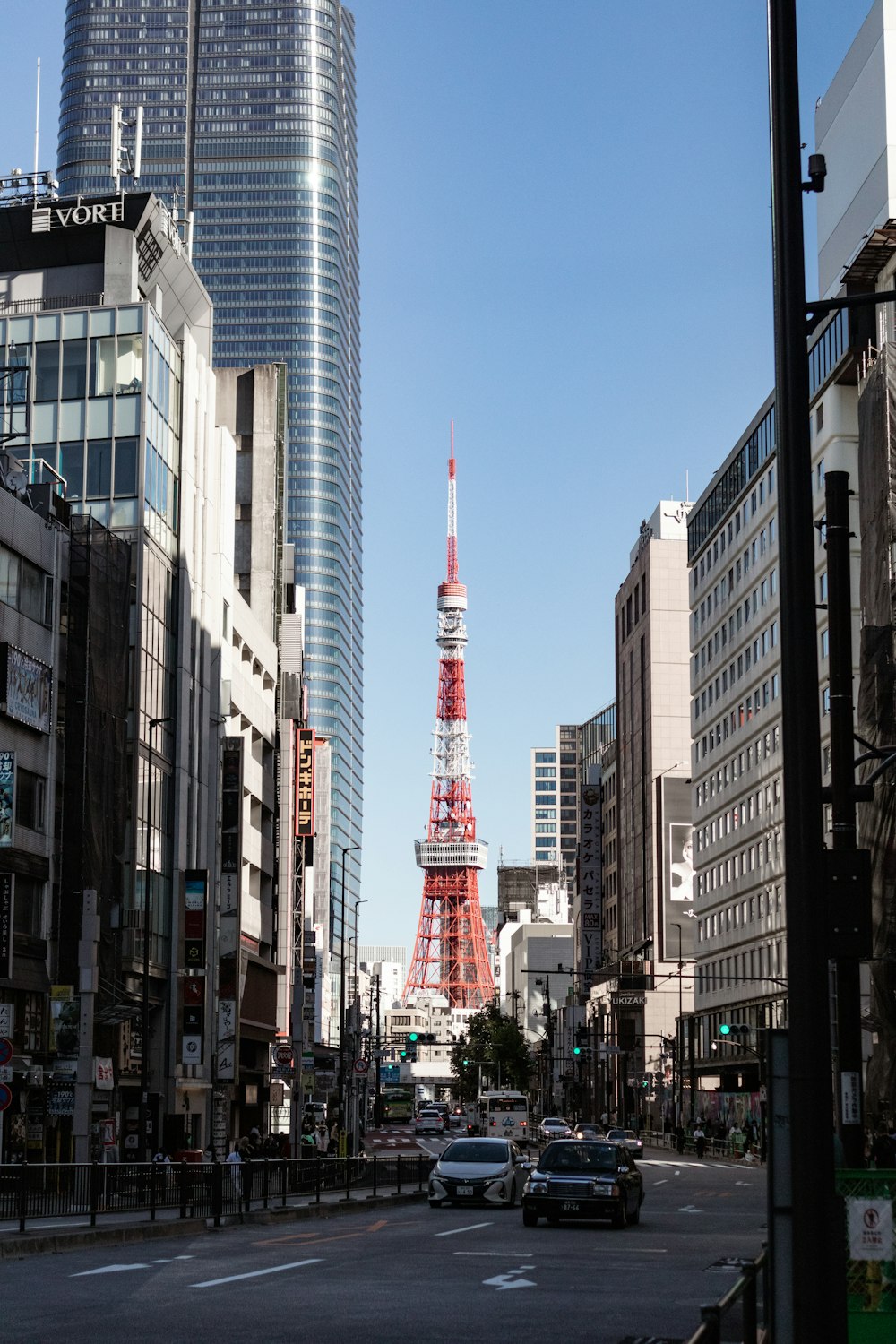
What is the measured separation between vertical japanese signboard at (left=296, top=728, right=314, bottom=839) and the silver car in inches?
2141

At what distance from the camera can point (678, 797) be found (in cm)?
13075

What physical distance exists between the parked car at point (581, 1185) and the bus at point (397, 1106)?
12843cm

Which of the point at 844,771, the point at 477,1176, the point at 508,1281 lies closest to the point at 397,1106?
the point at 477,1176

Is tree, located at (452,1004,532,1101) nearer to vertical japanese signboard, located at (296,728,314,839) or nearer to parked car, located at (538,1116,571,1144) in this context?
parked car, located at (538,1116,571,1144)

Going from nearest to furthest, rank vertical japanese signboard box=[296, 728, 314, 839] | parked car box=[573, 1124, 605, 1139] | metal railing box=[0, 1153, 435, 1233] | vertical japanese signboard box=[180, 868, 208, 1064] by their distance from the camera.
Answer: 1. metal railing box=[0, 1153, 435, 1233]
2. vertical japanese signboard box=[180, 868, 208, 1064]
3. parked car box=[573, 1124, 605, 1139]
4. vertical japanese signboard box=[296, 728, 314, 839]

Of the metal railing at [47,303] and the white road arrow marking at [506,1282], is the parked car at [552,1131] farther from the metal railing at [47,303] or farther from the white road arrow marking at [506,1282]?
the white road arrow marking at [506,1282]

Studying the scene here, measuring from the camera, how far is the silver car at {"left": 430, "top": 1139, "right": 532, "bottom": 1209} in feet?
128

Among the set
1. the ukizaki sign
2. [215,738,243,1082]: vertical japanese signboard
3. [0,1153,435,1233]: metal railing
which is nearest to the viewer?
[0,1153,435,1233]: metal railing

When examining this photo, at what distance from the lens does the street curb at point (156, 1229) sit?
2347 centimetres

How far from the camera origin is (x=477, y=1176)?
38844 millimetres

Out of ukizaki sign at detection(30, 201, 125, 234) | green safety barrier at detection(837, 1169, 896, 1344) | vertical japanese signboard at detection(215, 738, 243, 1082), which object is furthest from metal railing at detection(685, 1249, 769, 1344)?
ukizaki sign at detection(30, 201, 125, 234)

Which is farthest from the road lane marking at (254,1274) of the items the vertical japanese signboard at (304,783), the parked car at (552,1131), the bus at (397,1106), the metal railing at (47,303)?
the bus at (397,1106)

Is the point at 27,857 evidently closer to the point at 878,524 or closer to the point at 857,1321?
the point at 878,524

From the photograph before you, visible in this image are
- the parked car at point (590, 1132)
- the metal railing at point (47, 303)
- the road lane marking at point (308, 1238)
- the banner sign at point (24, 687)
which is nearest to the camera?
the road lane marking at point (308, 1238)
